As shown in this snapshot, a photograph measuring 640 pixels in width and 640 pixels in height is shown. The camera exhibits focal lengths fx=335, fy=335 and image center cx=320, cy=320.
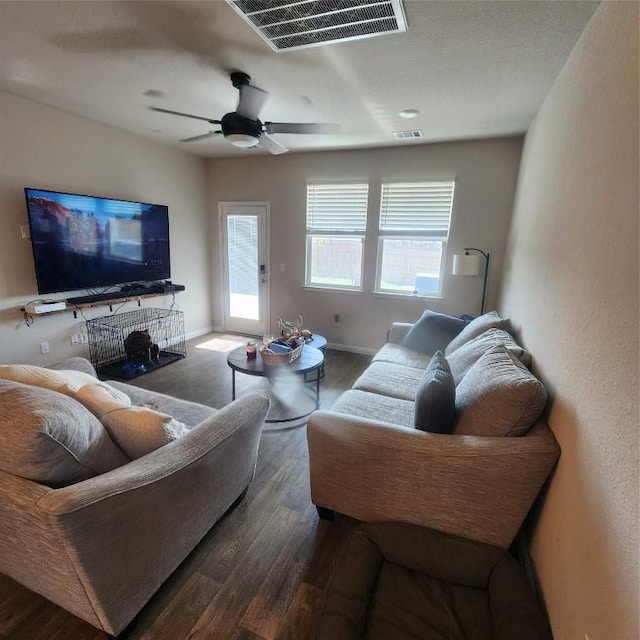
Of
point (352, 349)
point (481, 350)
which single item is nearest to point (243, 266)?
point (352, 349)

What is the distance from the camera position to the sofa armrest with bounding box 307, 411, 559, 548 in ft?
4.47

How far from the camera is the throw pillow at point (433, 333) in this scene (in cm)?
305

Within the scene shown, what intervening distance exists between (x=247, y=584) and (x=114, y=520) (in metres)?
0.74

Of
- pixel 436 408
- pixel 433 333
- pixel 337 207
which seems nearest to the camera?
pixel 436 408

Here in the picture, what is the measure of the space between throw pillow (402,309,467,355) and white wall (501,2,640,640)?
1.16 m

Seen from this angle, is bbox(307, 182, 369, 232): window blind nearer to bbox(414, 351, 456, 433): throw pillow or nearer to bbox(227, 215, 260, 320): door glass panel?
bbox(227, 215, 260, 320): door glass panel

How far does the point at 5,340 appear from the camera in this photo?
118 inches

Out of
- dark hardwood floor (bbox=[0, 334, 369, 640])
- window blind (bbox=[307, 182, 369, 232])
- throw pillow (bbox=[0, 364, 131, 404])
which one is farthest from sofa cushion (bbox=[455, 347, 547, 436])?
window blind (bbox=[307, 182, 369, 232])

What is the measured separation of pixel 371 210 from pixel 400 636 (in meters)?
3.85

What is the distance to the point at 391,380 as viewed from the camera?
8.03 ft

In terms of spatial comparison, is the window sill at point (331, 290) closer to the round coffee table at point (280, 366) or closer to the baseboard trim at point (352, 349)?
the baseboard trim at point (352, 349)

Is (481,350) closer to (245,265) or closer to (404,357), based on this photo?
(404,357)

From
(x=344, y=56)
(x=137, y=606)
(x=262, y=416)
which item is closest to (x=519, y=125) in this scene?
(x=344, y=56)

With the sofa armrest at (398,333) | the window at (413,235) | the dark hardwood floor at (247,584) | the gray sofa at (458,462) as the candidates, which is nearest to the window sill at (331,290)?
the window at (413,235)
